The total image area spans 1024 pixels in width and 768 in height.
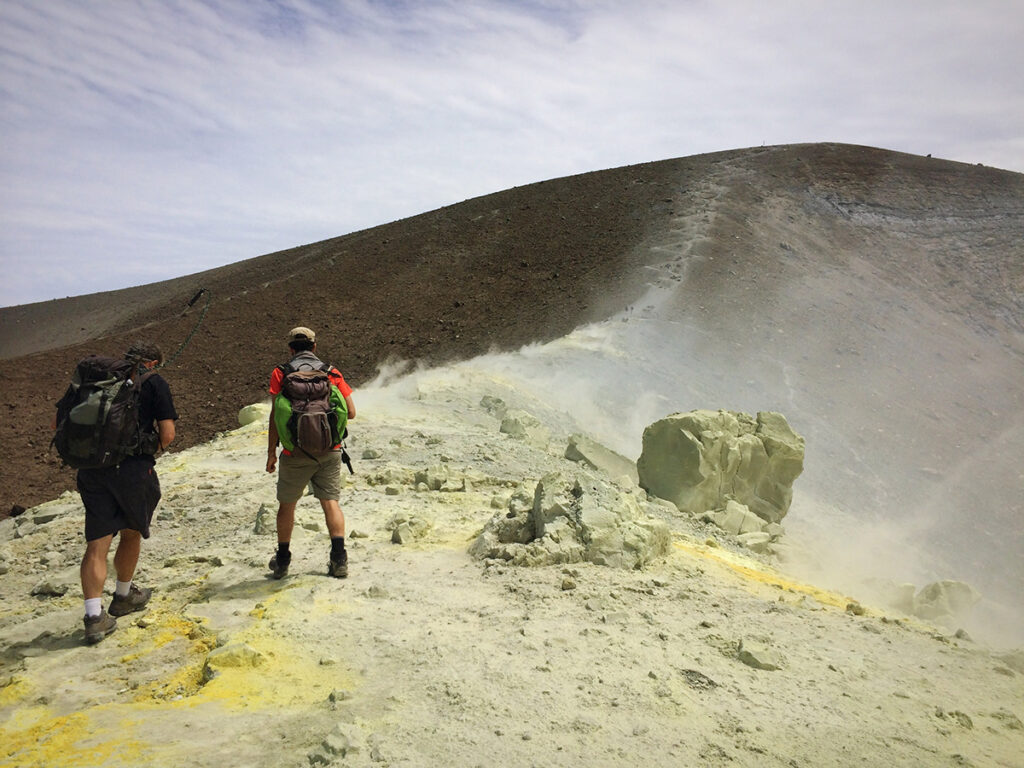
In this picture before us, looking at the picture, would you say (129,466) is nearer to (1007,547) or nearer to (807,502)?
(807,502)

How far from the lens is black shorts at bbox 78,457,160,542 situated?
4.50 meters

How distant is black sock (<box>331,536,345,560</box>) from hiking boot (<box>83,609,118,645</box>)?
1338 millimetres

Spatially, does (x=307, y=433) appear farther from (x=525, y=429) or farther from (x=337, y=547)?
(x=525, y=429)

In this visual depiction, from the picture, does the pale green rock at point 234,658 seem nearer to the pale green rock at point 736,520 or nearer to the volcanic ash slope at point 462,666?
the volcanic ash slope at point 462,666

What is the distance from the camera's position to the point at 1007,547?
13359mm

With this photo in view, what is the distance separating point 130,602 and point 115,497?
29.3 inches

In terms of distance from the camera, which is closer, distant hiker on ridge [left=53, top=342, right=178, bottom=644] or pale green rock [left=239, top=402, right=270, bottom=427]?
distant hiker on ridge [left=53, top=342, right=178, bottom=644]

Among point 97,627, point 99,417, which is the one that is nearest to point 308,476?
point 99,417

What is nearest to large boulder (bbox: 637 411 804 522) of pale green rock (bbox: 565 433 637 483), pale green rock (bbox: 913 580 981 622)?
pale green rock (bbox: 565 433 637 483)

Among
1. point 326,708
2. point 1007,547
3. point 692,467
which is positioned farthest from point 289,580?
point 1007,547

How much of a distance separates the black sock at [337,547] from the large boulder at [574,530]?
0.99 metres

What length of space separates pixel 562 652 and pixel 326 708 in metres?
1.28

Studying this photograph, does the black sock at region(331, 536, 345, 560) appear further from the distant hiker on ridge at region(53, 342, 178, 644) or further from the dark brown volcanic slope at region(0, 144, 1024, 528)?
the dark brown volcanic slope at region(0, 144, 1024, 528)

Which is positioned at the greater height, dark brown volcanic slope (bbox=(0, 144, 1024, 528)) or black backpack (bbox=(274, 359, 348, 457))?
dark brown volcanic slope (bbox=(0, 144, 1024, 528))
